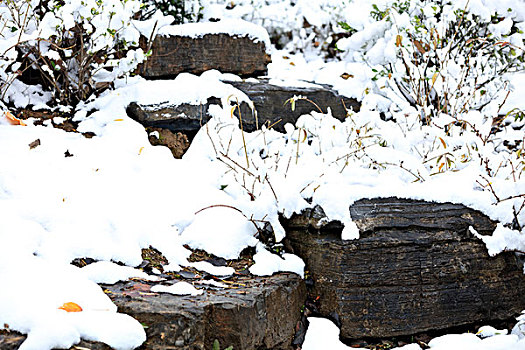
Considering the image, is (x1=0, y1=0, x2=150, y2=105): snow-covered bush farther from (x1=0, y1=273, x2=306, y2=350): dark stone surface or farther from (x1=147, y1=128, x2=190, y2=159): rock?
(x1=0, y1=273, x2=306, y2=350): dark stone surface

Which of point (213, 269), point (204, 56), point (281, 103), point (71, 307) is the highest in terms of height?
point (204, 56)

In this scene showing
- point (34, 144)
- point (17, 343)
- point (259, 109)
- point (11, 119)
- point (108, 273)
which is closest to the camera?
point (17, 343)

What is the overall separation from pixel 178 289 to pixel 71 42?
7.01ft

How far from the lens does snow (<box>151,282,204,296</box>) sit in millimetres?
1872

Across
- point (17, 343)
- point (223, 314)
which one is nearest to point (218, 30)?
point (223, 314)

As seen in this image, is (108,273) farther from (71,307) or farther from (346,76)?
(346,76)

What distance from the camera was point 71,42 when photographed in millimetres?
3207

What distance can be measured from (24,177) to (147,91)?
4.03ft

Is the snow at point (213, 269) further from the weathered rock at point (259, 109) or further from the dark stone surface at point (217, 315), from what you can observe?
the weathered rock at point (259, 109)

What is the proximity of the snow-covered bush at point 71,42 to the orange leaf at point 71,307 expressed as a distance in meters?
1.78

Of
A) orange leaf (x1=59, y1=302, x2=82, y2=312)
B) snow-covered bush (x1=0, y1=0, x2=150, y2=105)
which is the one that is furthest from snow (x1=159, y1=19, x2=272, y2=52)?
orange leaf (x1=59, y1=302, x2=82, y2=312)

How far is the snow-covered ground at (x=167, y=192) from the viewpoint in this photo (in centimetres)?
168

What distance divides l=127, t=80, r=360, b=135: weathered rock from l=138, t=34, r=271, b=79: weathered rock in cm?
24

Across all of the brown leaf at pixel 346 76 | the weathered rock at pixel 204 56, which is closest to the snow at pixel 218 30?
the weathered rock at pixel 204 56
